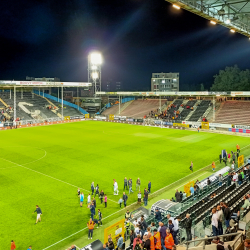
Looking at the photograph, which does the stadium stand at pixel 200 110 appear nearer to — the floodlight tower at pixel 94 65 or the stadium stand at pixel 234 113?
the stadium stand at pixel 234 113

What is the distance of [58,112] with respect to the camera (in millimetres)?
62312

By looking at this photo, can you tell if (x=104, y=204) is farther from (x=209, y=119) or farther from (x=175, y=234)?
(x=209, y=119)

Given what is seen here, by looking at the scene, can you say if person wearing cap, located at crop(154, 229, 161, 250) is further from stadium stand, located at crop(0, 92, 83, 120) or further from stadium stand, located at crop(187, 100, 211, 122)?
stadium stand, located at crop(0, 92, 83, 120)

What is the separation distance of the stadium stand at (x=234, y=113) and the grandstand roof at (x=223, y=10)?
35.1m

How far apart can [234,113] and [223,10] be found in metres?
41.2

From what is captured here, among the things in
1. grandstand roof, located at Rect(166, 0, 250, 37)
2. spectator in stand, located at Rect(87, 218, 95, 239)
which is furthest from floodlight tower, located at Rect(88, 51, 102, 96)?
spectator in stand, located at Rect(87, 218, 95, 239)

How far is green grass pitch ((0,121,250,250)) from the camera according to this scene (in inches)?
544

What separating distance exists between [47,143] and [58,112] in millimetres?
29410

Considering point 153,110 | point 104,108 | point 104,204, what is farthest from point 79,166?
point 104,108

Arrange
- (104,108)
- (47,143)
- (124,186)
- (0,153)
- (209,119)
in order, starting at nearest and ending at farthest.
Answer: (124,186) → (0,153) → (47,143) → (209,119) → (104,108)

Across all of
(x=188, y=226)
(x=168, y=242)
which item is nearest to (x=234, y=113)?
(x=188, y=226)

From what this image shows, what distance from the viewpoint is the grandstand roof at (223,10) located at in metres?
10.2

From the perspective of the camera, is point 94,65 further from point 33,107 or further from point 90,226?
point 90,226

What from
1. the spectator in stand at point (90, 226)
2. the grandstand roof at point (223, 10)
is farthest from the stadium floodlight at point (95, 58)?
the spectator in stand at point (90, 226)
